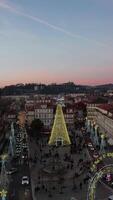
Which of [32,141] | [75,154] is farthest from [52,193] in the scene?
[32,141]

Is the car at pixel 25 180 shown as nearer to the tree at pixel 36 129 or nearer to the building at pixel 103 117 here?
the building at pixel 103 117

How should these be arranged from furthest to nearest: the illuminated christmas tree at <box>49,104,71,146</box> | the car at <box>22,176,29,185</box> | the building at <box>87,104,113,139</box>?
1. the building at <box>87,104,113,139</box>
2. the illuminated christmas tree at <box>49,104,71,146</box>
3. the car at <box>22,176,29,185</box>

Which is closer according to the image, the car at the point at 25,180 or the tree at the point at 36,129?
the car at the point at 25,180

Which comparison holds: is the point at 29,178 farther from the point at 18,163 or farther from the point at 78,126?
the point at 78,126

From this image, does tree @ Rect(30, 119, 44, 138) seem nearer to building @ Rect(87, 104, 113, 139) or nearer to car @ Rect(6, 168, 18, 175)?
building @ Rect(87, 104, 113, 139)

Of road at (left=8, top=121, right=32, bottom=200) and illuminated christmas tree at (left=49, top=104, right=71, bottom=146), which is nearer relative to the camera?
road at (left=8, top=121, right=32, bottom=200)

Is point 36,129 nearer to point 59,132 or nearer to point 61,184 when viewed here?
point 59,132

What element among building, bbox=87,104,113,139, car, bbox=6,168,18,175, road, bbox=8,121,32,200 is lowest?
road, bbox=8,121,32,200

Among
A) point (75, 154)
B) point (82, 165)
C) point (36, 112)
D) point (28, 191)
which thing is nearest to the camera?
point (28, 191)

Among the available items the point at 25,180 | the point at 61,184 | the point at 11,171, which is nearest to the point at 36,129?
the point at 11,171

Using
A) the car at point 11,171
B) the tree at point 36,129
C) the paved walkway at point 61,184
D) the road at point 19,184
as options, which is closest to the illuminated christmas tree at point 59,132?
the paved walkway at point 61,184

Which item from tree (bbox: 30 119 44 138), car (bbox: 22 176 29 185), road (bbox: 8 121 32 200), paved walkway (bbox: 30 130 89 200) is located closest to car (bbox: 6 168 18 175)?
road (bbox: 8 121 32 200)
